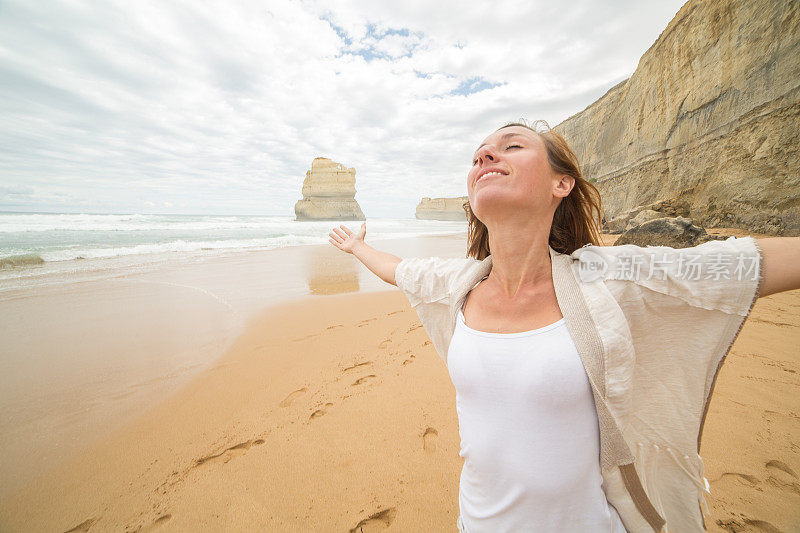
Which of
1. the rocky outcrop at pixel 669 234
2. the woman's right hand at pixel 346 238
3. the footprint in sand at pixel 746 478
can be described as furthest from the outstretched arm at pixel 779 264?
the rocky outcrop at pixel 669 234

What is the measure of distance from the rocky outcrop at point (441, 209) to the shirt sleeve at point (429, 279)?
92255 millimetres

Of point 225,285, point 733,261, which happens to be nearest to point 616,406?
point 733,261

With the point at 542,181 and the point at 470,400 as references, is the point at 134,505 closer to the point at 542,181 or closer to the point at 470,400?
the point at 470,400

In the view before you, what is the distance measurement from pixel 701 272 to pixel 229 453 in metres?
3.20

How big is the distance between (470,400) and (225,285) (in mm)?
8206

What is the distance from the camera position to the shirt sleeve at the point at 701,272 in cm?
90

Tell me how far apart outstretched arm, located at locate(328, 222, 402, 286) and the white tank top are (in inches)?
26.3

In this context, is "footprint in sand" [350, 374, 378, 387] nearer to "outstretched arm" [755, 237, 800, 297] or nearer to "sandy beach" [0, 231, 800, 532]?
"sandy beach" [0, 231, 800, 532]

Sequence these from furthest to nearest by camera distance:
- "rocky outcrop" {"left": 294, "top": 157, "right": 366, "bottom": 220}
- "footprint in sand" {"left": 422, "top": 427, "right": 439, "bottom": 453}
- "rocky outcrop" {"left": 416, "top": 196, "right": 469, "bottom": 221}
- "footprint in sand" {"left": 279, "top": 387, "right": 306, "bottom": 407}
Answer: "rocky outcrop" {"left": 416, "top": 196, "right": 469, "bottom": 221} → "rocky outcrop" {"left": 294, "top": 157, "right": 366, "bottom": 220} → "footprint in sand" {"left": 279, "top": 387, "right": 306, "bottom": 407} → "footprint in sand" {"left": 422, "top": 427, "right": 439, "bottom": 453}

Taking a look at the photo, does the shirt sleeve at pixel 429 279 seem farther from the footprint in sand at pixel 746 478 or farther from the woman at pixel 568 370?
the footprint in sand at pixel 746 478

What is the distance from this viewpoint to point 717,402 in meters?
2.58

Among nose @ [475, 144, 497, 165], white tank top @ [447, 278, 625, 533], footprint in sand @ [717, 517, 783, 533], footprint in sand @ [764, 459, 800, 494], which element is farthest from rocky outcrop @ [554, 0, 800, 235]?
white tank top @ [447, 278, 625, 533]

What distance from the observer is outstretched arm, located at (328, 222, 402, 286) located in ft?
5.39

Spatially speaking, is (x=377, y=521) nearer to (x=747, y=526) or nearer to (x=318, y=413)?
(x=318, y=413)
